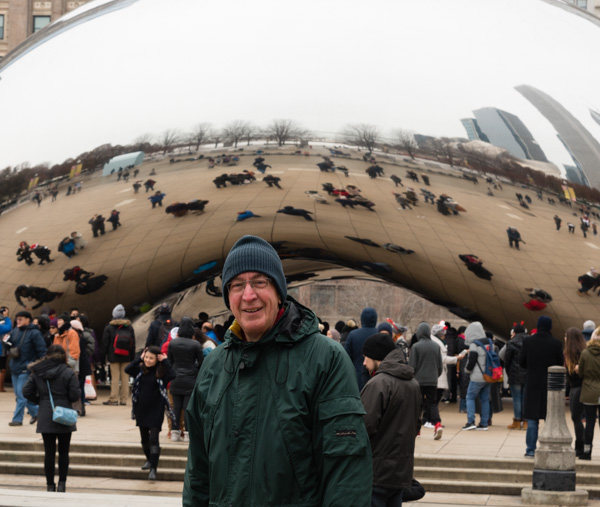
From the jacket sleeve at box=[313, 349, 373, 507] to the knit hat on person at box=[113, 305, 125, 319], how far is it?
8.87m

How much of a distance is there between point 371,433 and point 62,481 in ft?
11.0

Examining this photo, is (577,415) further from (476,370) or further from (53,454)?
(53,454)

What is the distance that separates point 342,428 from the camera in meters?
2.50

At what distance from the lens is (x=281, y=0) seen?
9.78 m

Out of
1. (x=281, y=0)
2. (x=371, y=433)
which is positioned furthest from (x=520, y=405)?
(x=371, y=433)

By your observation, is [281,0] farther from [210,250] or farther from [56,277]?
[56,277]

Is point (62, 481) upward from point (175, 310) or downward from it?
downward

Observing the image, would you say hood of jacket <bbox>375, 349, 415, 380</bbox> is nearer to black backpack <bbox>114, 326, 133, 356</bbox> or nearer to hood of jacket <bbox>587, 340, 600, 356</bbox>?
hood of jacket <bbox>587, 340, 600, 356</bbox>

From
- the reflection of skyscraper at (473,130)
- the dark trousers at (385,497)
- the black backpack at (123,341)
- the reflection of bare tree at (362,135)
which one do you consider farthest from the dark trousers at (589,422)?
the black backpack at (123,341)

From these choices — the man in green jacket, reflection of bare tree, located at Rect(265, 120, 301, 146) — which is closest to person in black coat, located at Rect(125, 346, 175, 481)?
reflection of bare tree, located at Rect(265, 120, 301, 146)

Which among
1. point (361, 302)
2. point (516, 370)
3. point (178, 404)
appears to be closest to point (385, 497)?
point (178, 404)

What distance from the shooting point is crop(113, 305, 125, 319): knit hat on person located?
11211 millimetres

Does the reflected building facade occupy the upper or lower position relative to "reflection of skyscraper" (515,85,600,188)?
upper

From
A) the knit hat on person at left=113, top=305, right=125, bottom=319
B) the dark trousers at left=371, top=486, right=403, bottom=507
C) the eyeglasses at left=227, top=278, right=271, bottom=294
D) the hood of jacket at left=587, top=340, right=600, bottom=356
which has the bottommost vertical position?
the dark trousers at left=371, top=486, right=403, bottom=507
